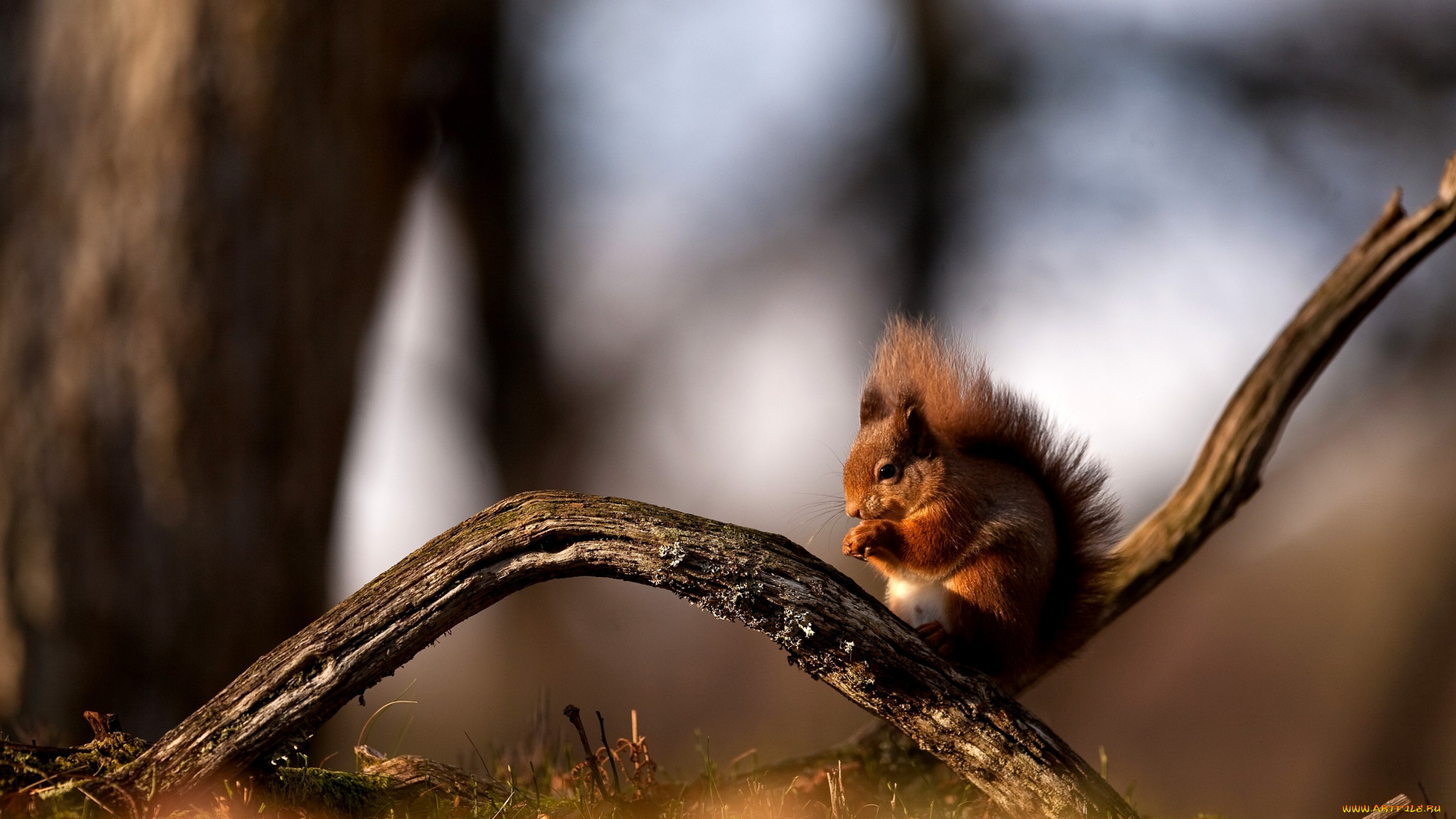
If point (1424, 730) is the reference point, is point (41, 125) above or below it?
above

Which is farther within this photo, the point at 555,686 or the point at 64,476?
the point at 555,686

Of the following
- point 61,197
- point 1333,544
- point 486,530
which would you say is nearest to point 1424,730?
point 1333,544

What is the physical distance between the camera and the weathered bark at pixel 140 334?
2373 mm

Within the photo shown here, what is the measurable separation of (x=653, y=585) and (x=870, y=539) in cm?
30

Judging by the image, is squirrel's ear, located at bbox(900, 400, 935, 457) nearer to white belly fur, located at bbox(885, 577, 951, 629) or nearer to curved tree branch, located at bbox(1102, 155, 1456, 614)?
white belly fur, located at bbox(885, 577, 951, 629)

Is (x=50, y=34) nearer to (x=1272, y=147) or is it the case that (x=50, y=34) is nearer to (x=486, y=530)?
(x=486, y=530)

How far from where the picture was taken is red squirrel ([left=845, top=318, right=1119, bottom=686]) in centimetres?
115

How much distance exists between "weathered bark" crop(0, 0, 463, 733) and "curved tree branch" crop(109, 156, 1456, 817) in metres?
1.70

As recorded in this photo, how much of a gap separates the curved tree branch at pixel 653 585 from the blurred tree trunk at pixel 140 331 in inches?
66.9

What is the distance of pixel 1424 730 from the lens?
277 cm

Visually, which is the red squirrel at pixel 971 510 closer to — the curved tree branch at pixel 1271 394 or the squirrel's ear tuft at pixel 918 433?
the squirrel's ear tuft at pixel 918 433

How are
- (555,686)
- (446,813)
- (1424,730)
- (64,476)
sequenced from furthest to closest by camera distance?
(555,686) < (1424,730) < (64,476) < (446,813)

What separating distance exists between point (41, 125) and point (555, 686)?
2.72m

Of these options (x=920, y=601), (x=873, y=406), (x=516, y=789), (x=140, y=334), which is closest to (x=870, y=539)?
(x=920, y=601)
